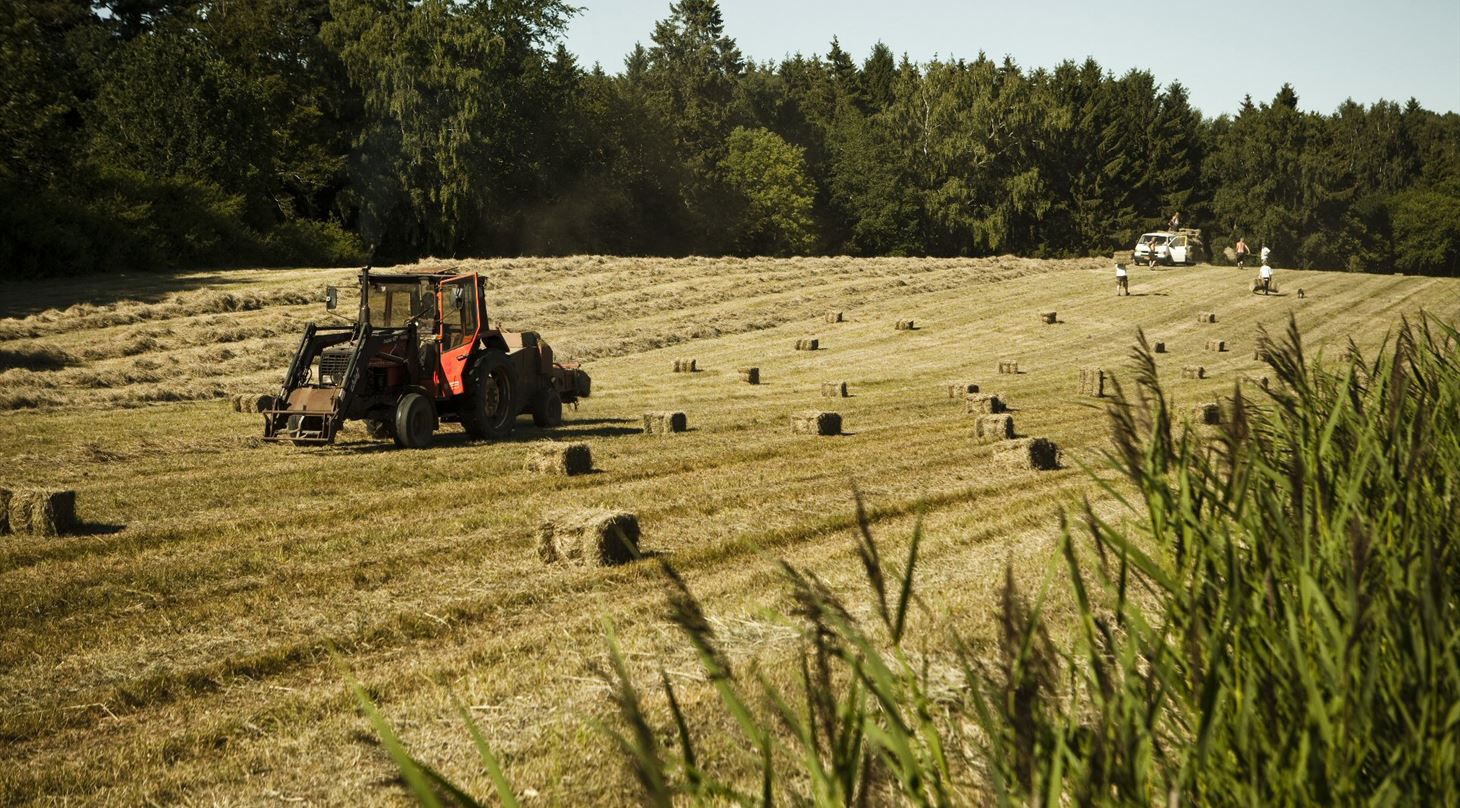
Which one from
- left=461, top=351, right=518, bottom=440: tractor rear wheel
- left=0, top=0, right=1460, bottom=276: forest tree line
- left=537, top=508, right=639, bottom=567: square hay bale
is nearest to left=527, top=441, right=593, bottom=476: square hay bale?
left=461, top=351, right=518, bottom=440: tractor rear wheel

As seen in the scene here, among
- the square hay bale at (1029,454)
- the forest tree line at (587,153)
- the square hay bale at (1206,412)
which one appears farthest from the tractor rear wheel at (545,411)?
the forest tree line at (587,153)

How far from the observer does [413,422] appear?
1477cm

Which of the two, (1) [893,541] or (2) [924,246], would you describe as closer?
(1) [893,541]

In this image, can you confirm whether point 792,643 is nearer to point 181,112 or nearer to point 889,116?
point 181,112

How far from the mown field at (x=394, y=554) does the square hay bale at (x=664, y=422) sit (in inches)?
11.4

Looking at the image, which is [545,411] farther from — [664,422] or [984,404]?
[984,404]

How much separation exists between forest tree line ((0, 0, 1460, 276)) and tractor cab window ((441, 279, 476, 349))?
23.2 m

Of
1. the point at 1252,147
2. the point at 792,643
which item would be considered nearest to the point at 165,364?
the point at 792,643

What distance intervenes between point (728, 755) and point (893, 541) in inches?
170

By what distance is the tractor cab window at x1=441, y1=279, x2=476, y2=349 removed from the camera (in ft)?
52.0

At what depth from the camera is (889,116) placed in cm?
8381

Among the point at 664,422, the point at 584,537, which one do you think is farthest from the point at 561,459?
the point at 584,537

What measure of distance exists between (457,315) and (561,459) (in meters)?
4.04

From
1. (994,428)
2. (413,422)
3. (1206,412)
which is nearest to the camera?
(413,422)
